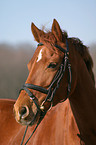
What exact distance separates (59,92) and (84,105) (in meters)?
0.43

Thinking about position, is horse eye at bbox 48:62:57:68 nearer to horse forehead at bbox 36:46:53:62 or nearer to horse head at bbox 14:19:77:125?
horse head at bbox 14:19:77:125

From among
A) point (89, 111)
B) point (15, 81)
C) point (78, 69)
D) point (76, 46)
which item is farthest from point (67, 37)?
point (15, 81)

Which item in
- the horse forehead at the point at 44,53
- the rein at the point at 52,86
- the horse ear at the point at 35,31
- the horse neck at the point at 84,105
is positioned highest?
the horse ear at the point at 35,31

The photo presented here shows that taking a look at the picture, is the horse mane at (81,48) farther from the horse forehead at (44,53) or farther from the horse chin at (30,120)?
the horse chin at (30,120)

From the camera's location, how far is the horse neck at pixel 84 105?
2.75 metres

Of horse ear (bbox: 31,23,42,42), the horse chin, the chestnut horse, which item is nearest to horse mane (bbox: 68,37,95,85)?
the chestnut horse

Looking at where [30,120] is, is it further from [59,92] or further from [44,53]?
[44,53]

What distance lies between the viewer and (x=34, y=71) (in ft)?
8.27

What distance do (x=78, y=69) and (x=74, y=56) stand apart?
185 millimetres

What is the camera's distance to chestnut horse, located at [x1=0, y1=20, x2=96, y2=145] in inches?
97.7

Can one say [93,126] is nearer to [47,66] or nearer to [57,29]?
[47,66]

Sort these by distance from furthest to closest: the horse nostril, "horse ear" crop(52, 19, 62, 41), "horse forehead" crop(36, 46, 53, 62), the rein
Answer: "horse ear" crop(52, 19, 62, 41), "horse forehead" crop(36, 46, 53, 62), the rein, the horse nostril

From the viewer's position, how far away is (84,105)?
111 inches

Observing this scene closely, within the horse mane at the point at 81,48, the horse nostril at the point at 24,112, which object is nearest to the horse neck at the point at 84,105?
the horse mane at the point at 81,48
